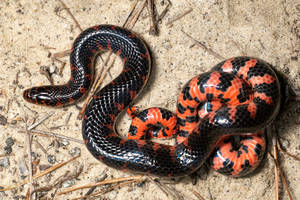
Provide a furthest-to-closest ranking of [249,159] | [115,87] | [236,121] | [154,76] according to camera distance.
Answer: [154,76]
[115,87]
[249,159]
[236,121]

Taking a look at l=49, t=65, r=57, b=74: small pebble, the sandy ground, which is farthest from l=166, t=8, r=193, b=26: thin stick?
l=49, t=65, r=57, b=74: small pebble

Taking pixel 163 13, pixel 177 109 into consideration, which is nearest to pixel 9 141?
pixel 177 109

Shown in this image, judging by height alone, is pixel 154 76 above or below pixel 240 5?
below

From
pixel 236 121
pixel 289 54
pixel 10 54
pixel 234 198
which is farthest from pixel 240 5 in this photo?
pixel 10 54

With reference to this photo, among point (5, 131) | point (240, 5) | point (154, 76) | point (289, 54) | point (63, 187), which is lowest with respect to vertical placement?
point (63, 187)

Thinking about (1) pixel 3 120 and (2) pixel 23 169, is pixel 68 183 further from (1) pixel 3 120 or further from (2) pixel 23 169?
(1) pixel 3 120

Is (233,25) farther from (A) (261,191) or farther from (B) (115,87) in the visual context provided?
(A) (261,191)
